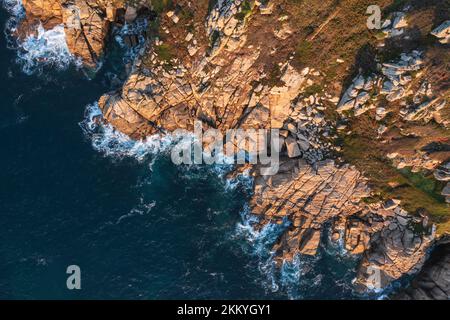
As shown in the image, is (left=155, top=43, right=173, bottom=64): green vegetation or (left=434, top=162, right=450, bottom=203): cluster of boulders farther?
(left=155, top=43, right=173, bottom=64): green vegetation

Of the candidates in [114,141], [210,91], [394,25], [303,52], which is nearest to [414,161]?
[394,25]

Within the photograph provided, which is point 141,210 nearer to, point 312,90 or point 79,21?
point 79,21

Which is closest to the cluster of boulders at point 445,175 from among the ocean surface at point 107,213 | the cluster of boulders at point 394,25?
the ocean surface at point 107,213

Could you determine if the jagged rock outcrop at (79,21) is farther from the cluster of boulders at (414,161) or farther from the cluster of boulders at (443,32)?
the cluster of boulders at (414,161)

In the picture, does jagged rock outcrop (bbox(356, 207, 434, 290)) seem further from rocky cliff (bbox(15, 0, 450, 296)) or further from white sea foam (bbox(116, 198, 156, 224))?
white sea foam (bbox(116, 198, 156, 224))

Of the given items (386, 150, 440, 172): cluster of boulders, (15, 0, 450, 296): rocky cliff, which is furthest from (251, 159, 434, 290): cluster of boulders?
(386, 150, 440, 172): cluster of boulders

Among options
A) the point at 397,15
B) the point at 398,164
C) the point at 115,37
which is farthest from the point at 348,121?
the point at 115,37

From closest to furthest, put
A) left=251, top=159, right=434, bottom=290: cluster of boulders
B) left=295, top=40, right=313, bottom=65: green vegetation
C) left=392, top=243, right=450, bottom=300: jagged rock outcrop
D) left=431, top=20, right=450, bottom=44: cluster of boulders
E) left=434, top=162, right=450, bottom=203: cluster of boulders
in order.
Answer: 1. left=431, top=20, right=450, bottom=44: cluster of boulders
2. left=434, top=162, right=450, bottom=203: cluster of boulders
3. left=392, top=243, right=450, bottom=300: jagged rock outcrop
4. left=295, top=40, right=313, bottom=65: green vegetation
5. left=251, top=159, right=434, bottom=290: cluster of boulders
